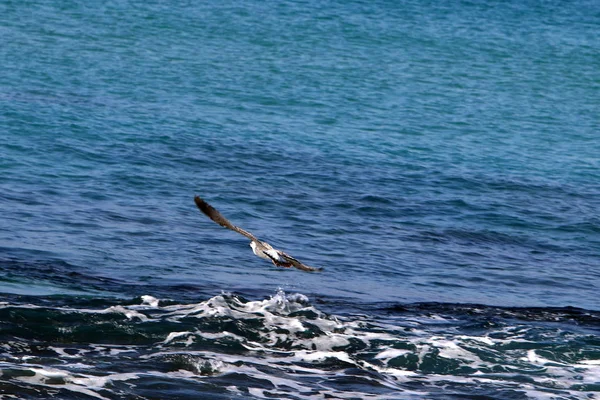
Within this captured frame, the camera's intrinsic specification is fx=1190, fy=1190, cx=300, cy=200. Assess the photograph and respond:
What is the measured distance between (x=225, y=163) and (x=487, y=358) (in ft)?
36.9

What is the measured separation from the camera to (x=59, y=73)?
30.3 metres

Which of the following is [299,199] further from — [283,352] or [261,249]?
[261,249]

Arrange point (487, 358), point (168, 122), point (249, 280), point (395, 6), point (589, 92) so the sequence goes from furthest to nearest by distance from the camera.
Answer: point (395, 6) < point (589, 92) < point (168, 122) < point (249, 280) < point (487, 358)

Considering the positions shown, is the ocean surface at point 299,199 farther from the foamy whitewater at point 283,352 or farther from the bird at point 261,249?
the bird at point 261,249

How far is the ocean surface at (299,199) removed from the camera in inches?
497

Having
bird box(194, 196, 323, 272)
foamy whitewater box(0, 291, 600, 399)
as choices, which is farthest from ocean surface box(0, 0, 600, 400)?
bird box(194, 196, 323, 272)

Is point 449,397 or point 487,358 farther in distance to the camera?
point 487,358

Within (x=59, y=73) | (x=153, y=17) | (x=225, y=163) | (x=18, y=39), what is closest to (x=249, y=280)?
(x=225, y=163)

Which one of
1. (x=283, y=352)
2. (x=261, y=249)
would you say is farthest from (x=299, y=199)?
(x=261, y=249)

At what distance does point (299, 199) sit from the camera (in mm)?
21062

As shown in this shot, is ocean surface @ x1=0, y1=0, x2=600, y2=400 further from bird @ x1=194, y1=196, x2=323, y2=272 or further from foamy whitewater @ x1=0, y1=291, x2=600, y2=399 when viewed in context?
bird @ x1=194, y1=196, x2=323, y2=272

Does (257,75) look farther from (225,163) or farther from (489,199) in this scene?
(489,199)

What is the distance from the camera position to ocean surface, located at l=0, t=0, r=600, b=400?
12.6 metres

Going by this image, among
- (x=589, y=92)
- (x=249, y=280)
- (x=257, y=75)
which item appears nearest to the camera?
(x=249, y=280)
